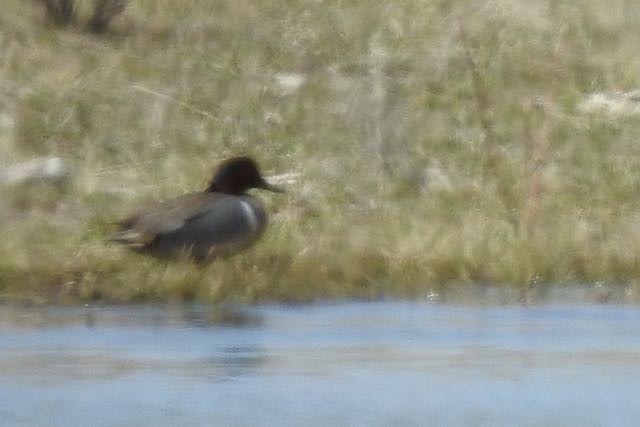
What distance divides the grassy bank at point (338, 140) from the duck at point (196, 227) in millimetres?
106

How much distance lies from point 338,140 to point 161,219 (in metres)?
Result: 3.11

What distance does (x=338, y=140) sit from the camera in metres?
14.2

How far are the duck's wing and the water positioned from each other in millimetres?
976

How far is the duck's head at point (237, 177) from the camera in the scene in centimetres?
1224

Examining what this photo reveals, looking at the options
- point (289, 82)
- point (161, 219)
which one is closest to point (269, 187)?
point (161, 219)

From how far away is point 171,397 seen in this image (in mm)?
7980

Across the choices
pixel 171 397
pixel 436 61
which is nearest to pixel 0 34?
pixel 436 61

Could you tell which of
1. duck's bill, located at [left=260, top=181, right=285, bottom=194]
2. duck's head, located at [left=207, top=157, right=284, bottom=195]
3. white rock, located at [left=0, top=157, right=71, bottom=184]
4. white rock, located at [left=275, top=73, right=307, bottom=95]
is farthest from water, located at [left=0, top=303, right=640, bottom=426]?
white rock, located at [left=275, top=73, right=307, bottom=95]

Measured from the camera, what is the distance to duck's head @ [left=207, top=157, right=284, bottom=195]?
40.2 ft

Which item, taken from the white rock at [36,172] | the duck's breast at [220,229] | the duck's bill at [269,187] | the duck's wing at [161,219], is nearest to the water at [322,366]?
the duck's wing at [161,219]

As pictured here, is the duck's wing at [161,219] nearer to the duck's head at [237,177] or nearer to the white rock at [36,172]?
the duck's head at [237,177]

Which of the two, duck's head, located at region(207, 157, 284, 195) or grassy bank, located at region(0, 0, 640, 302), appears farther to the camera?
duck's head, located at region(207, 157, 284, 195)

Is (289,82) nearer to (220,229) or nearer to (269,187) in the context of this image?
(269,187)

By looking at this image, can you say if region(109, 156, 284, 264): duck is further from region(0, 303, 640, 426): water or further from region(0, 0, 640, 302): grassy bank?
region(0, 303, 640, 426): water
